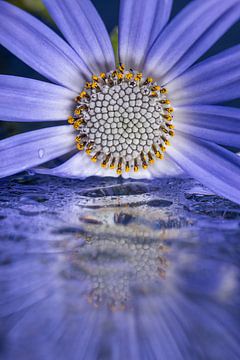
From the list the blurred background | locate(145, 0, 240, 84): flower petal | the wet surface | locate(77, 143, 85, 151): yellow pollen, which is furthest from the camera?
the blurred background

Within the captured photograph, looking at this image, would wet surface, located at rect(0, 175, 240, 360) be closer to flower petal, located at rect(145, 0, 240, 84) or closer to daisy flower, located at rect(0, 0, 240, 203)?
daisy flower, located at rect(0, 0, 240, 203)

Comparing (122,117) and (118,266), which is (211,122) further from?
(118,266)

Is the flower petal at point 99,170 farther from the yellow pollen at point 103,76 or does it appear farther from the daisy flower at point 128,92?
the yellow pollen at point 103,76

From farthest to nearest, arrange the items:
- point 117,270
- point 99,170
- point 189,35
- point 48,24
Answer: point 48,24 → point 99,170 → point 189,35 → point 117,270

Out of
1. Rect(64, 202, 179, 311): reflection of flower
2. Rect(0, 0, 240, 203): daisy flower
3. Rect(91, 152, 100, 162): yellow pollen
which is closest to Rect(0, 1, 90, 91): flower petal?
Rect(0, 0, 240, 203): daisy flower

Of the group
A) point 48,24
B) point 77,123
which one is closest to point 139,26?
point 77,123

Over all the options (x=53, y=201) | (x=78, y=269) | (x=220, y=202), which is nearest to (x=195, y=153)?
(x=220, y=202)
